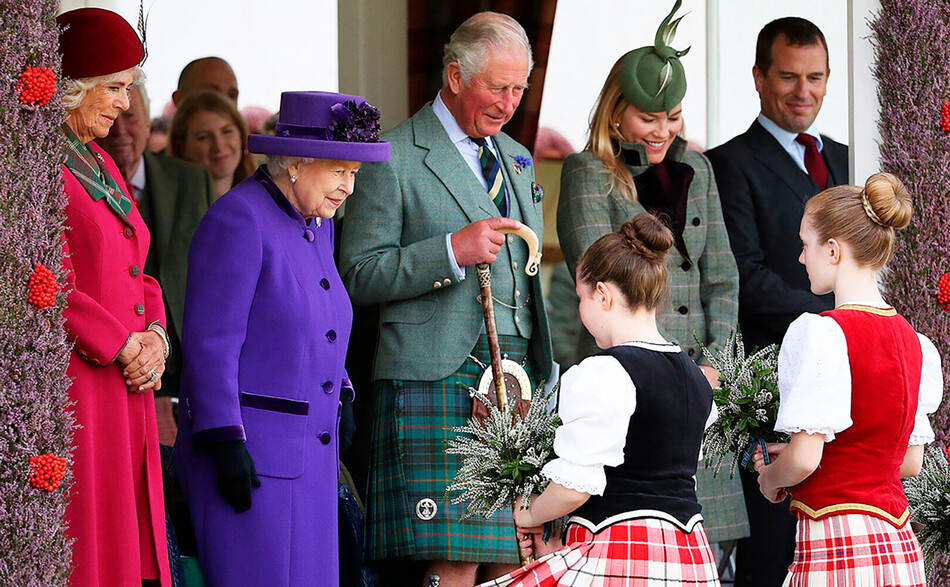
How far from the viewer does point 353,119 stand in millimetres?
4039

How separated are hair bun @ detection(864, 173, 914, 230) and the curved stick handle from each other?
1.21m

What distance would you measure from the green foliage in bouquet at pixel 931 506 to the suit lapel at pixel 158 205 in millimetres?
3724

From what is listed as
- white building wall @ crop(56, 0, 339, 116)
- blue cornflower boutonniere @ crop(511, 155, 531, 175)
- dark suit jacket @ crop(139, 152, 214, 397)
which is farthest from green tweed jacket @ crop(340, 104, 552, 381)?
white building wall @ crop(56, 0, 339, 116)

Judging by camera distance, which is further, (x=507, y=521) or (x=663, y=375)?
(x=507, y=521)

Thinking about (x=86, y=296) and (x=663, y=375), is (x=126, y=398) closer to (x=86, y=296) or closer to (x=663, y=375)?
(x=86, y=296)

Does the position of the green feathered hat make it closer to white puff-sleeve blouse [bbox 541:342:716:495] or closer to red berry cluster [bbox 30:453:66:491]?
white puff-sleeve blouse [bbox 541:342:716:495]

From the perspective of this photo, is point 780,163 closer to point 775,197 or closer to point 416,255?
point 775,197

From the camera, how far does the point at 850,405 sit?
11.8ft

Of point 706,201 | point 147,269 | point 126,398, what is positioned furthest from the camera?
point 147,269

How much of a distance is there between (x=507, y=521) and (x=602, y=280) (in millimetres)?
1328

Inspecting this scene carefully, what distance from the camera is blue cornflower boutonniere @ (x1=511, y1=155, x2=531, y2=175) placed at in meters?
4.93

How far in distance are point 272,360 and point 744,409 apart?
140 cm

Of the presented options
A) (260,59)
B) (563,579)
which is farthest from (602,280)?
(260,59)

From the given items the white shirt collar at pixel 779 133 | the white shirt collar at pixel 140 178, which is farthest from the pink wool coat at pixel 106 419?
the white shirt collar at pixel 779 133
